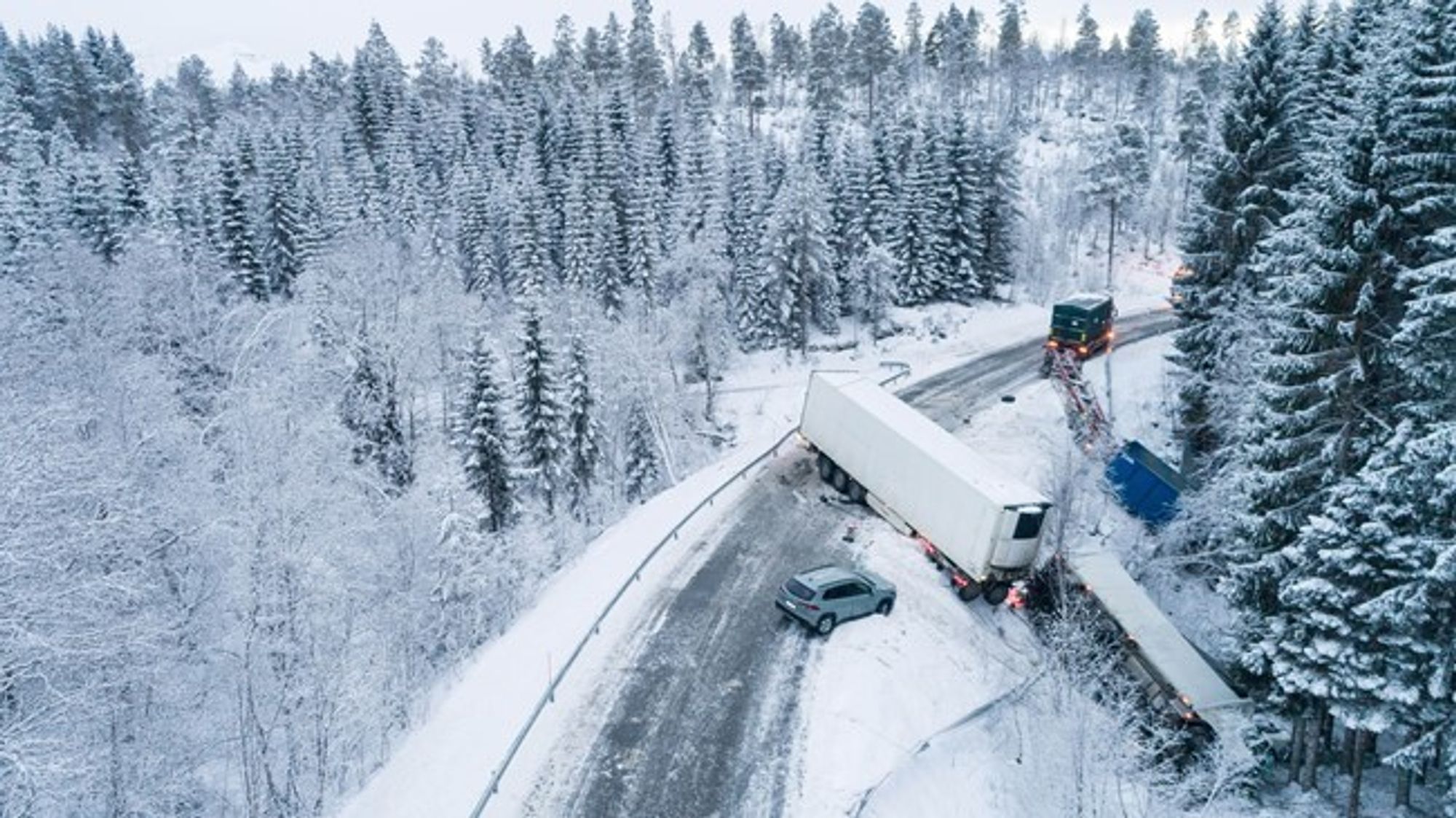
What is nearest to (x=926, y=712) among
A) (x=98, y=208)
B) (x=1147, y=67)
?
(x=98, y=208)

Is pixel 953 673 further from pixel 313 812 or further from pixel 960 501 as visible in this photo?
pixel 313 812

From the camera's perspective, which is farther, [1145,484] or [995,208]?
[995,208]

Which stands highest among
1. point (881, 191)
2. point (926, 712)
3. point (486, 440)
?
point (881, 191)

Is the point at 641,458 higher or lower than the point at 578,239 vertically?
lower

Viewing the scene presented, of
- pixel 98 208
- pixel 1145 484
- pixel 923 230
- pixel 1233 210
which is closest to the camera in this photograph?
pixel 1233 210

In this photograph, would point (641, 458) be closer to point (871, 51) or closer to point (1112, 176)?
point (1112, 176)

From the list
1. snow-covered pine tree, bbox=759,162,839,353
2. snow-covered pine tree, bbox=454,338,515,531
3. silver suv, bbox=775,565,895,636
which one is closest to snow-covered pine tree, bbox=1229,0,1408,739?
silver suv, bbox=775,565,895,636

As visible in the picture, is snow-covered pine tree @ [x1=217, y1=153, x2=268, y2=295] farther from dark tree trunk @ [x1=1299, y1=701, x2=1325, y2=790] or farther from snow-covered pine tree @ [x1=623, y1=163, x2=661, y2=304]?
dark tree trunk @ [x1=1299, y1=701, x2=1325, y2=790]
